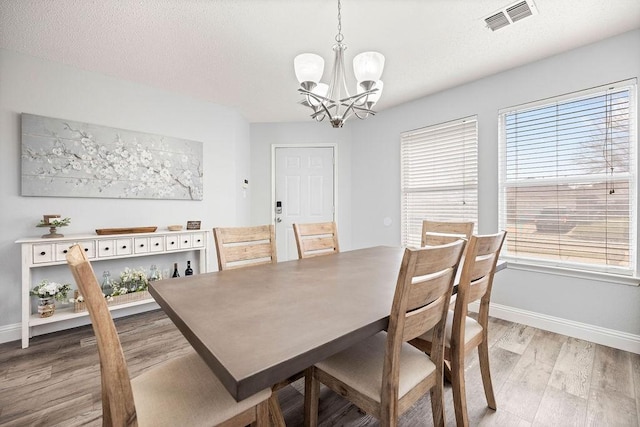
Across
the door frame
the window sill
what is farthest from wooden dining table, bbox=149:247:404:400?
the door frame

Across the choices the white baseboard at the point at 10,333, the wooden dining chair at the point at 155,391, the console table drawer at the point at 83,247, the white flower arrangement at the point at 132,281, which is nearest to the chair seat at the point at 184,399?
the wooden dining chair at the point at 155,391

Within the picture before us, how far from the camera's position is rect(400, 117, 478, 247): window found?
3.10 metres

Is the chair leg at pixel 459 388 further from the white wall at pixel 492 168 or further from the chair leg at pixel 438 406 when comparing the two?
the white wall at pixel 492 168

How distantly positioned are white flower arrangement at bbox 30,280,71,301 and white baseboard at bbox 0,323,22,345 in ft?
1.27

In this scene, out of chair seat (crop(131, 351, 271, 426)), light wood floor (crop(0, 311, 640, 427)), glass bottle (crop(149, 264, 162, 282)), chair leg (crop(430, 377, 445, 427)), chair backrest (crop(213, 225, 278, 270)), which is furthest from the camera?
glass bottle (crop(149, 264, 162, 282))

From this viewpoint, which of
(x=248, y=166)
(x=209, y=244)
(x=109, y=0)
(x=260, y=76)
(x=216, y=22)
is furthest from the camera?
(x=248, y=166)

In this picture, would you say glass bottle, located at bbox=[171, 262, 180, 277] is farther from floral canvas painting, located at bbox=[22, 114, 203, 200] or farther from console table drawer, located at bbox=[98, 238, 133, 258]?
floral canvas painting, located at bbox=[22, 114, 203, 200]

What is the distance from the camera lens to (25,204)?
2.45 m

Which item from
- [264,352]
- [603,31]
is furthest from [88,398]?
[603,31]

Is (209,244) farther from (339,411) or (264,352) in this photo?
(264,352)

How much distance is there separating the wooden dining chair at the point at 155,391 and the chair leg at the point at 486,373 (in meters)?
1.21

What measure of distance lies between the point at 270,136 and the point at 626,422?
14.6 ft

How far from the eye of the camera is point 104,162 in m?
2.79

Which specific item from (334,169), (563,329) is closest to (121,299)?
(334,169)
